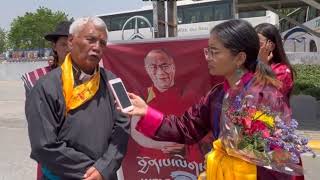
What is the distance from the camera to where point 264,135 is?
75.4 inches

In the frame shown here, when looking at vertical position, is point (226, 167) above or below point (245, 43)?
below

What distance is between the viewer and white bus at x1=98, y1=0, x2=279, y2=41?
24938mm

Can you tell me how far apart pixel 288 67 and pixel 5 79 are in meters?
30.3

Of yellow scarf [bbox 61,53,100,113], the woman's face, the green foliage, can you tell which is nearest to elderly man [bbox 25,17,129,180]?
yellow scarf [bbox 61,53,100,113]

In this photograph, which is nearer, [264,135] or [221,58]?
[264,135]

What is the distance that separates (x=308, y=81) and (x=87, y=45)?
11.3 meters

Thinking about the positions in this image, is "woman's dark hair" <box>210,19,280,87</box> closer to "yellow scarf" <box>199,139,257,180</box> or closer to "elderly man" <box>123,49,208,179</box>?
"yellow scarf" <box>199,139,257,180</box>

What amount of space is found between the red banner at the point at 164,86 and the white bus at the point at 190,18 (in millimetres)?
19800

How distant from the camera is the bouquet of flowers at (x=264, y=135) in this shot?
1.92 metres

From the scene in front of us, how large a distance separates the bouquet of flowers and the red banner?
113 centimetres

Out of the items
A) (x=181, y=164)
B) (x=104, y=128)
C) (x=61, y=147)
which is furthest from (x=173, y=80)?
(x=61, y=147)

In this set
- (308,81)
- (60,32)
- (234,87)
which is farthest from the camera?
(308,81)

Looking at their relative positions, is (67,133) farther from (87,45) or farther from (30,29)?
(30,29)

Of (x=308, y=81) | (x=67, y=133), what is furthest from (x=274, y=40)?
(x=308, y=81)
